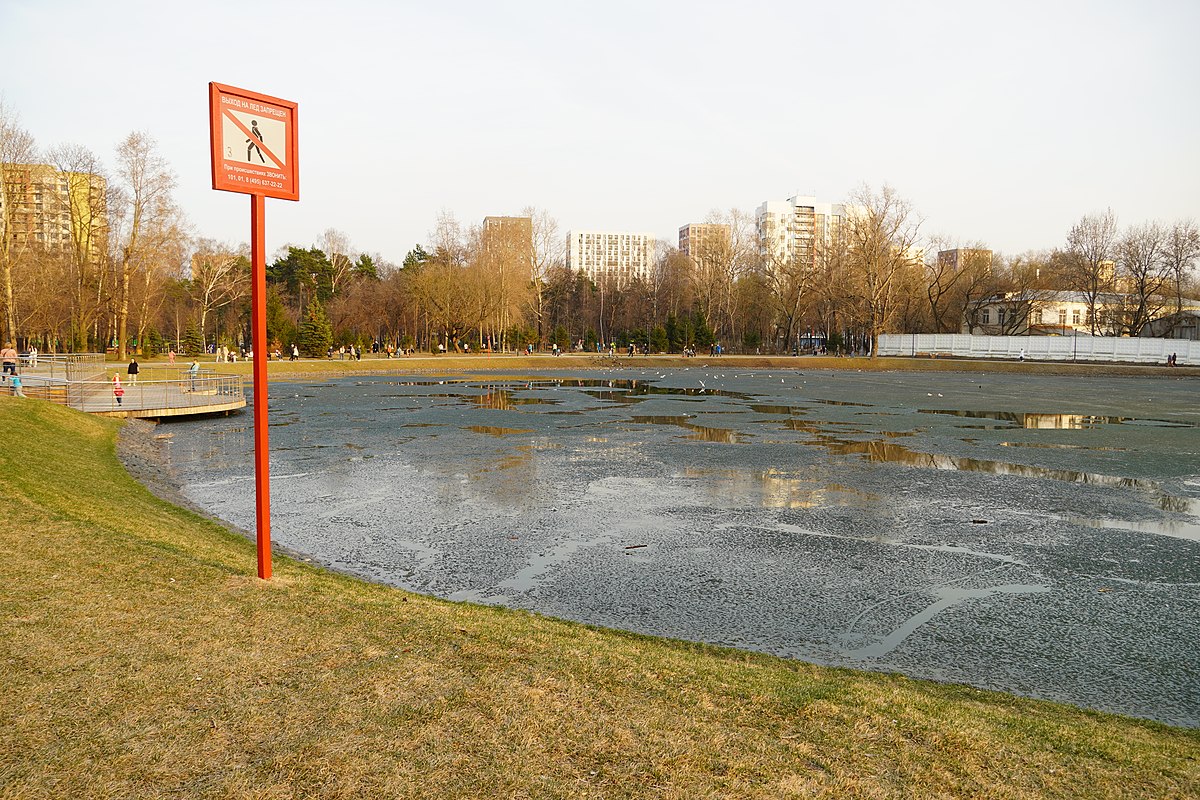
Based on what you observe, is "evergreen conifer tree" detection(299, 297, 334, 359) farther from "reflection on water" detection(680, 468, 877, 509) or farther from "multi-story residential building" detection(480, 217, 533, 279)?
"reflection on water" detection(680, 468, 877, 509)

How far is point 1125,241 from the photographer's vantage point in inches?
3401

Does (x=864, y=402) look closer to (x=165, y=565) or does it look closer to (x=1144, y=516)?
(x=1144, y=516)

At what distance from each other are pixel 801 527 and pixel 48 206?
68.0m

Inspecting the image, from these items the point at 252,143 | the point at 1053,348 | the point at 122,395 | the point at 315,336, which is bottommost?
the point at 122,395

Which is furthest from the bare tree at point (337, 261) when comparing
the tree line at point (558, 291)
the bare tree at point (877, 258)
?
the bare tree at point (877, 258)

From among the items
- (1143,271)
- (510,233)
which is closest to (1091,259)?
(1143,271)

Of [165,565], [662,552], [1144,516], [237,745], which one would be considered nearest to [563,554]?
[662,552]

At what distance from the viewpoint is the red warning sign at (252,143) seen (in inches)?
266

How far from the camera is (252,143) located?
7.10 m

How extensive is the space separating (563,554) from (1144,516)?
386 inches

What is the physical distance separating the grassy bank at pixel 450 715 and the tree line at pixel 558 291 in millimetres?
56646

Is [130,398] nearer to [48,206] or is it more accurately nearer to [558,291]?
[48,206]

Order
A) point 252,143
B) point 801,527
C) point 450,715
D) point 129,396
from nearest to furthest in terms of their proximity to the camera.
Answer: point 450,715
point 252,143
point 801,527
point 129,396

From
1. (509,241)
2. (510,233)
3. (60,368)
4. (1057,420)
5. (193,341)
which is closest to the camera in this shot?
(1057,420)
